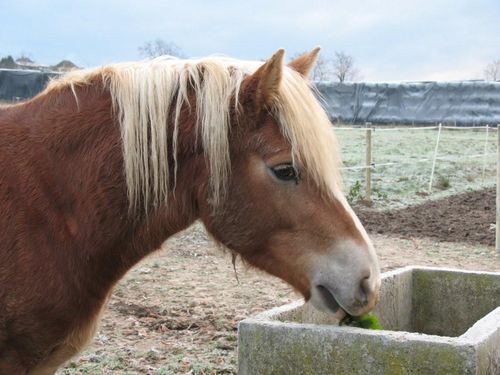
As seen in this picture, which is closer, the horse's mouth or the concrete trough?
the horse's mouth

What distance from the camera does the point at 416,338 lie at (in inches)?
106

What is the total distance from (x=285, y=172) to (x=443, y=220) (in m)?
8.15

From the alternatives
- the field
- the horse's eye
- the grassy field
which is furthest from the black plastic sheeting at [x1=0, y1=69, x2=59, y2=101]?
the horse's eye

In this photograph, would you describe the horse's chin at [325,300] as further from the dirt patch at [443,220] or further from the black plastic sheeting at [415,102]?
the black plastic sheeting at [415,102]

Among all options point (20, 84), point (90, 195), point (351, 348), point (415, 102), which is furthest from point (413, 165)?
point (90, 195)

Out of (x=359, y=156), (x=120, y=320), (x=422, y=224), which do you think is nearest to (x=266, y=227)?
(x=120, y=320)

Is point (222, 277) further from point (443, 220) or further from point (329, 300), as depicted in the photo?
point (443, 220)

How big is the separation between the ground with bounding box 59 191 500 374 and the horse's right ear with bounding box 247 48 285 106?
697 millimetres

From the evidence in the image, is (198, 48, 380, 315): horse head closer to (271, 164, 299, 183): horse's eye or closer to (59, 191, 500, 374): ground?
(271, 164, 299, 183): horse's eye

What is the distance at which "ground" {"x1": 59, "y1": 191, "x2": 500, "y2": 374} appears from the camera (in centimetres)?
424

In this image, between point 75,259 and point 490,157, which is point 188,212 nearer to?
point 75,259

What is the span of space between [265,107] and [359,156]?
14.1 m

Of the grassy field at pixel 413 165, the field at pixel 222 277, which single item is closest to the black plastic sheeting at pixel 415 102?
the grassy field at pixel 413 165

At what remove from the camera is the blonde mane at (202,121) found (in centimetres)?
232
